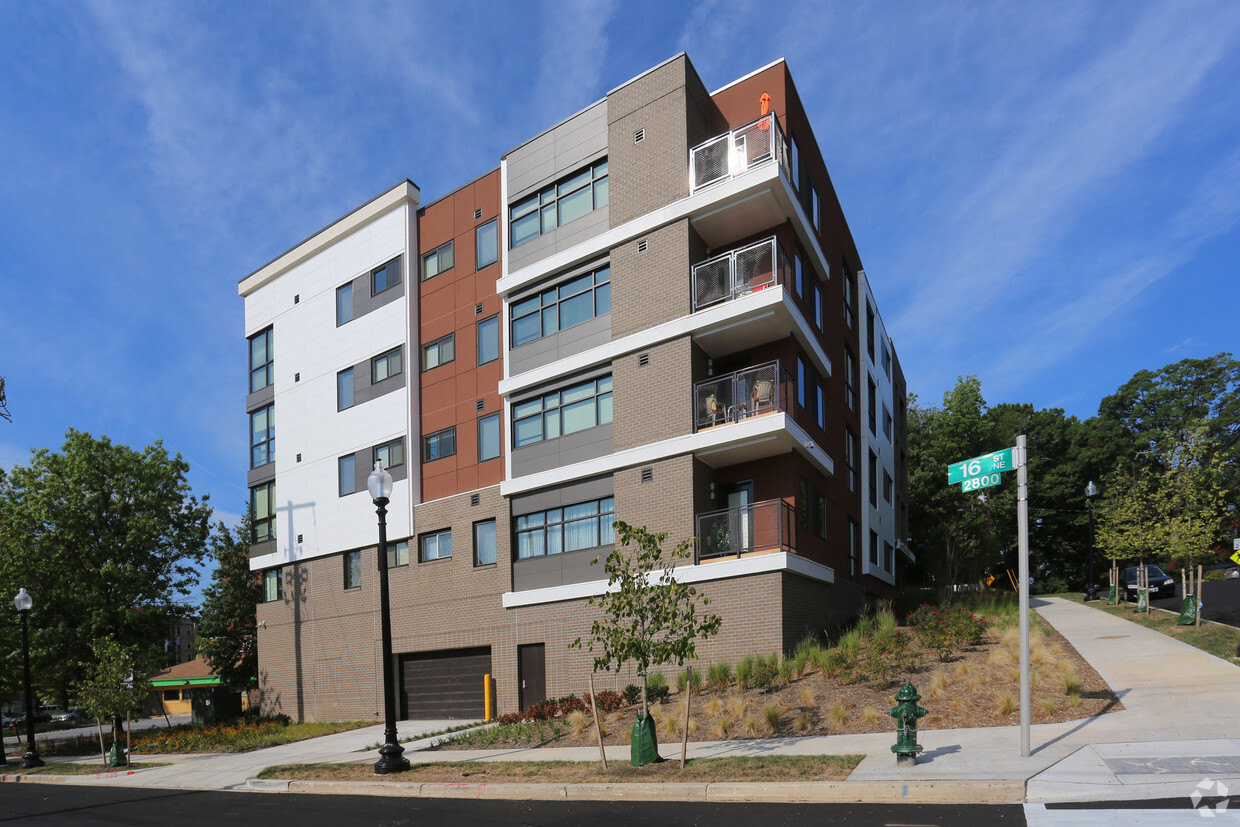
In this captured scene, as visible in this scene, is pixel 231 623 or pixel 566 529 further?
pixel 231 623

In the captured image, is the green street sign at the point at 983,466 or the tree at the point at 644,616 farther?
the tree at the point at 644,616

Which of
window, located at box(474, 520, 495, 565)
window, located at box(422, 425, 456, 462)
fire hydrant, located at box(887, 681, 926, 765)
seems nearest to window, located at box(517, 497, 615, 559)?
window, located at box(474, 520, 495, 565)

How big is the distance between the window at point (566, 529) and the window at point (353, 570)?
292 inches

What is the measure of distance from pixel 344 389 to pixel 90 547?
37.2ft

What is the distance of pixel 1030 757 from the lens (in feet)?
34.8

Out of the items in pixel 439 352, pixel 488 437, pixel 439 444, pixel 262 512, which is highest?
pixel 439 352

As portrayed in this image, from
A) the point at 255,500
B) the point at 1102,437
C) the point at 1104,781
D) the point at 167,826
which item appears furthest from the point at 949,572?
the point at 167,826

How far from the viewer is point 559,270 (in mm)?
23875

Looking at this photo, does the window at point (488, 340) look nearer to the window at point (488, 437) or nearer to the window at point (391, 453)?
the window at point (488, 437)

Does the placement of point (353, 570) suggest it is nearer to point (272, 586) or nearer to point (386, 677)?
point (272, 586)

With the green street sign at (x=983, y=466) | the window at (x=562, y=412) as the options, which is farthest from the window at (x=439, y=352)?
the green street sign at (x=983, y=466)

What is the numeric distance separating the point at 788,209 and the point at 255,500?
2370 centimetres

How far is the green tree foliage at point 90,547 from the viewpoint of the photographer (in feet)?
98.5

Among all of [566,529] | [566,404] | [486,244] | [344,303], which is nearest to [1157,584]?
[566,529]
